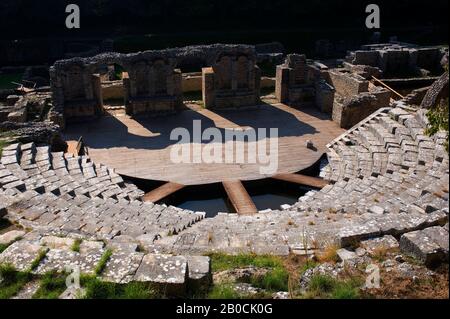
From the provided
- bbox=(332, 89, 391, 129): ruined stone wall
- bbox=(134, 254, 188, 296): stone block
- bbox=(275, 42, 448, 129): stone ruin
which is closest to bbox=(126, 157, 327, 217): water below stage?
bbox=(332, 89, 391, 129): ruined stone wall

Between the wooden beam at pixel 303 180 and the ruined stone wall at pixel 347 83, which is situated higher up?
the ruined stone wall at pixel 347 83

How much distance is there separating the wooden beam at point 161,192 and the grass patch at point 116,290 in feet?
28.6

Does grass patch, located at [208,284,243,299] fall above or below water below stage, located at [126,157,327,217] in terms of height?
above

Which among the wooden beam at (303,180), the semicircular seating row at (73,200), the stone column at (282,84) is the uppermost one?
the stone column at (282,84)

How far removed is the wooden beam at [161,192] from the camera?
579 inches

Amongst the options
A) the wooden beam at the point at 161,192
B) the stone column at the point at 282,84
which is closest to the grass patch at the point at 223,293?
the wooden beam at the point at 161,192

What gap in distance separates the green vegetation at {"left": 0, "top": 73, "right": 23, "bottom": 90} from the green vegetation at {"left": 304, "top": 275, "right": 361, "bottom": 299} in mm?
26667

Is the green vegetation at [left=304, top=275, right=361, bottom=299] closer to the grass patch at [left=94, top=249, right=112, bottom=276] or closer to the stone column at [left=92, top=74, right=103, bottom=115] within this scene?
the grass patch at [left=94, top=249, right=112, bottom=276]

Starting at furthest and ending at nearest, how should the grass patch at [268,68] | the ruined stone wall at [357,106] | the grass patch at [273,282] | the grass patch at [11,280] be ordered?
the grass patch at [268,68] < the ruined stone wall at [357,106] < the grass patch at [273,282] < the grass patch at [11,280]

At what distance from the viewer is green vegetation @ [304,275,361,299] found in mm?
5633

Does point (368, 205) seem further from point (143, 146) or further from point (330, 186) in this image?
point (143, 146)

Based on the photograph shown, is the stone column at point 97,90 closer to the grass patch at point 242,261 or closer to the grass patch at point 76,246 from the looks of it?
the grass patch at point 76,246

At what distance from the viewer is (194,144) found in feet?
62.1

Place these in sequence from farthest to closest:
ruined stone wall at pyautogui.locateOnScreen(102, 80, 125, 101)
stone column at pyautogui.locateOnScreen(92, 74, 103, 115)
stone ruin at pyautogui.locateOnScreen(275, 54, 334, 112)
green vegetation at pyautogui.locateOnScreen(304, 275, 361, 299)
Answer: ruined stone wall at pyautogui.locateOnScreen(102, 80, 125, 101), stone ruin at pyautogui.locateOnScreen(275, 54, 334, 112), stone column at pyautogui.locateOnScreen(92, 74, 103, 115), green vegetation at pyautogui.locateOnScreen(304, 275, 361, 299)
